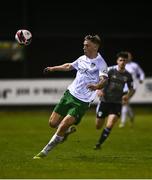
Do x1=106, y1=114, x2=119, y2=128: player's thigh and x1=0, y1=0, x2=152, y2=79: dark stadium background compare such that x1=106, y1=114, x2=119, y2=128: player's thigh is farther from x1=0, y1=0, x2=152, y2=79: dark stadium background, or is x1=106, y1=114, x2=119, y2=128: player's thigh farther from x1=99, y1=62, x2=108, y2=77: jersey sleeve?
x1=0, y1=0, x2=152, y2=79: dark stadium background

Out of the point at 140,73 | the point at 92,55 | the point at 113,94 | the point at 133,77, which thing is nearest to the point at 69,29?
the point at 133,77

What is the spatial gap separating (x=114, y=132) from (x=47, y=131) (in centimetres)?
208

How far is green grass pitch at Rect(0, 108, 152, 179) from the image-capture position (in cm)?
1277

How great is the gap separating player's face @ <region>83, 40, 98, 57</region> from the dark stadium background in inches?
753

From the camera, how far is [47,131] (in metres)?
23.2

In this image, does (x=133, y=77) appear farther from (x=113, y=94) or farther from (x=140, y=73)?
(x=113, y=94)

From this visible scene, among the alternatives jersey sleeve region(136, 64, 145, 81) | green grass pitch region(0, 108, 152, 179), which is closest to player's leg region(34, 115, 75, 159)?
green grass pitch region(0, 108, 152, 179)

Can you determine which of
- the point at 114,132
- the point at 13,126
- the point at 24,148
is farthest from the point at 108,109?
the point at 13,126

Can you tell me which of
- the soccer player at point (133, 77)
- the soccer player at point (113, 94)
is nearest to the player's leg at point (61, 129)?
the soccer player at point (113, 94)

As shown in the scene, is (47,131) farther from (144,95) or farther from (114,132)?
(144,95)

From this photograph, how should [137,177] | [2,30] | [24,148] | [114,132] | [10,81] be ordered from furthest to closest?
[2,30] < [10,81] < [114,132] < [24,148] < [137,177]

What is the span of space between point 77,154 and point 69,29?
18815mm

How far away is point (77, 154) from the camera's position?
16031 millimetres

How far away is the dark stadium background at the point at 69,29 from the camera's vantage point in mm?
34188
